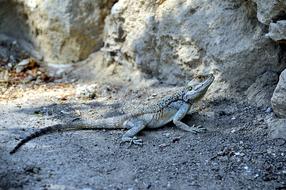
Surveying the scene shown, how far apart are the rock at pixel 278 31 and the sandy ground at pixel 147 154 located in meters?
0.82

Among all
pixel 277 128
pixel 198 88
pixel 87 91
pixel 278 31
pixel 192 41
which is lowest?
pixel 87 91

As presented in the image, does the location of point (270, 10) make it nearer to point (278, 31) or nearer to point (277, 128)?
point (278, 31)

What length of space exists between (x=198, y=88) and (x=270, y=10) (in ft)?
3.76

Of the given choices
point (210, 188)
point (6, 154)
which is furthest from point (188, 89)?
point (6, 154)

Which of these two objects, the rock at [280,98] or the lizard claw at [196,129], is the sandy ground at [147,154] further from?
the rock at [280,98]

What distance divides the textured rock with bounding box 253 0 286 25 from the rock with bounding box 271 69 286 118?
1.97ft

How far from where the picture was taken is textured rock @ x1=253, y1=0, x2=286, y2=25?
18.9 ft

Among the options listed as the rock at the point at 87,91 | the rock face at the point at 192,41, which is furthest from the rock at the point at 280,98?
the rock at the point at 87,91

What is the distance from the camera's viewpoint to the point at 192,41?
22.7 ft

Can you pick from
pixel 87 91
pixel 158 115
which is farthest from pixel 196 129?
pixel 87 91

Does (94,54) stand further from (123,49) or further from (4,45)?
(4,45)

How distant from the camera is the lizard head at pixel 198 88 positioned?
6285 mm

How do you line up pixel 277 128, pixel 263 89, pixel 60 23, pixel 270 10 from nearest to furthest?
pixel 277 128 → pixel 270 10 → pixel 263 89 → pixel 60 23

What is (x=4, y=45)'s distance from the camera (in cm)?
891
